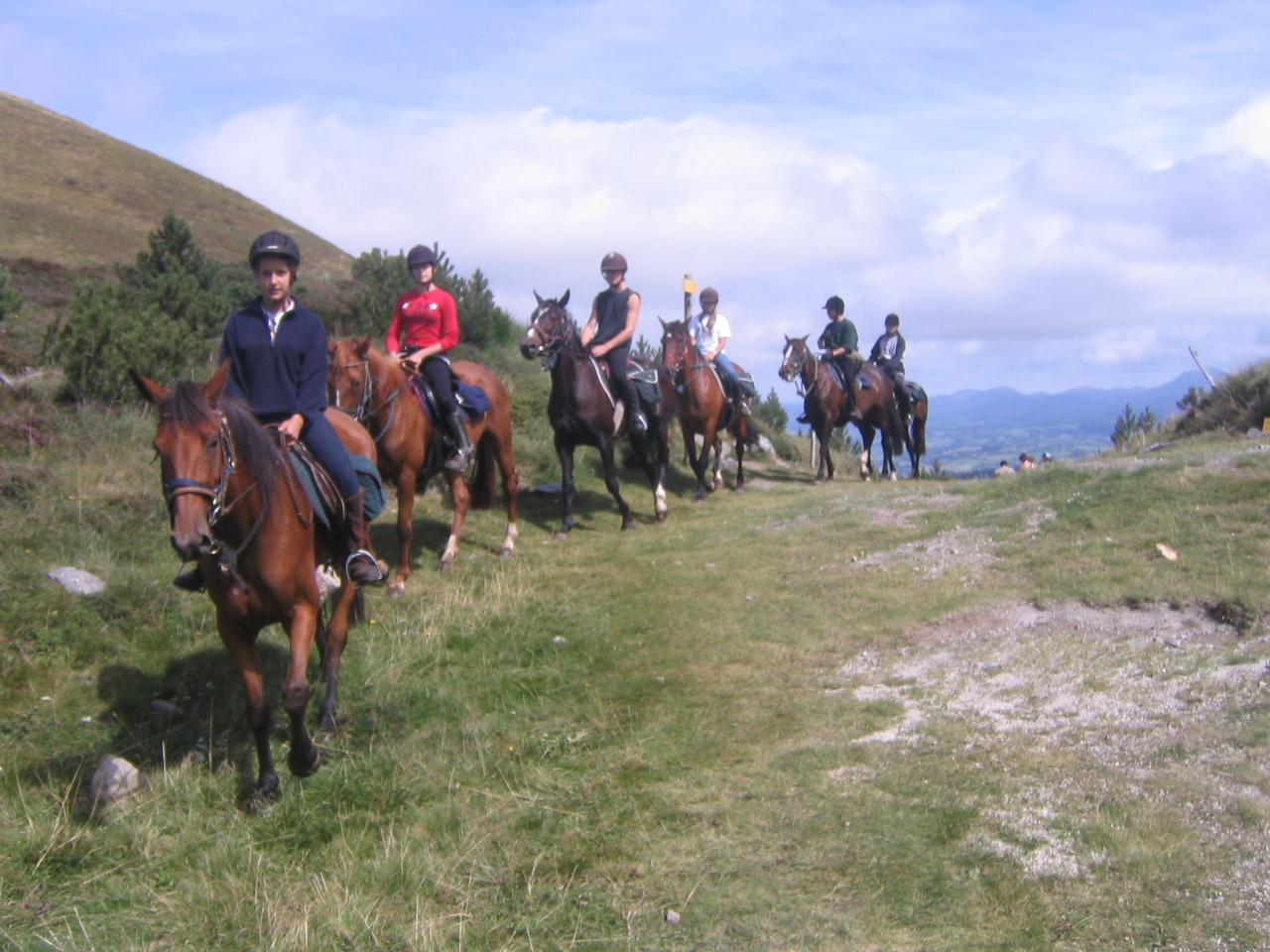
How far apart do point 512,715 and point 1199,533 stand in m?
5.81

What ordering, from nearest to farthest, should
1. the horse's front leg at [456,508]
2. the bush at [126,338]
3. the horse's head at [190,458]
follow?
1. the horse's head at [190,458]
2. the horse's front leg at [456,508]
3. the bush at [126,338]

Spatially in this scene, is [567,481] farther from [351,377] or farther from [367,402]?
[351,377]

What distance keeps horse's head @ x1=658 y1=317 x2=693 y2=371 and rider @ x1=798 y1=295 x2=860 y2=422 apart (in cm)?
355

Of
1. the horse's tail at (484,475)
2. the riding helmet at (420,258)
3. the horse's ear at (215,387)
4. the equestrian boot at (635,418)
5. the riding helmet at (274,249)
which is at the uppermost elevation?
the riding helmet at (420,258)

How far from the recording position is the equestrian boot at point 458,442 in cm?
1117

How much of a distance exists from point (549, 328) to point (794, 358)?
651cm

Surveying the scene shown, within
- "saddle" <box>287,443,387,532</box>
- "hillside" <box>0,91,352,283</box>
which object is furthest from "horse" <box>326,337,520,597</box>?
"hillside" <box>0,91,352,283</box>

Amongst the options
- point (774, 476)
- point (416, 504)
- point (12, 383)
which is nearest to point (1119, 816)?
point (416, 504)

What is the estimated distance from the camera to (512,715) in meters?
6.95

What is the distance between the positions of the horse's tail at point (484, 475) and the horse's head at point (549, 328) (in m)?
1.30

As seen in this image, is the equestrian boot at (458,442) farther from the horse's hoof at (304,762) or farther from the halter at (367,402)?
the horse's hoof at (304,762)

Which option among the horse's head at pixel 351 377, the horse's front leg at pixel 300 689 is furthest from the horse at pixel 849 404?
the horse's front leg at pixel 300 689

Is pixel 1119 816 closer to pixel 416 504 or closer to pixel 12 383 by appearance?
pixel 416 504

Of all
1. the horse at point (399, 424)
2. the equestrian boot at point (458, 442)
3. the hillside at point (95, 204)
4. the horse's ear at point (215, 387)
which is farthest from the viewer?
the hillside at point (95, 204)
